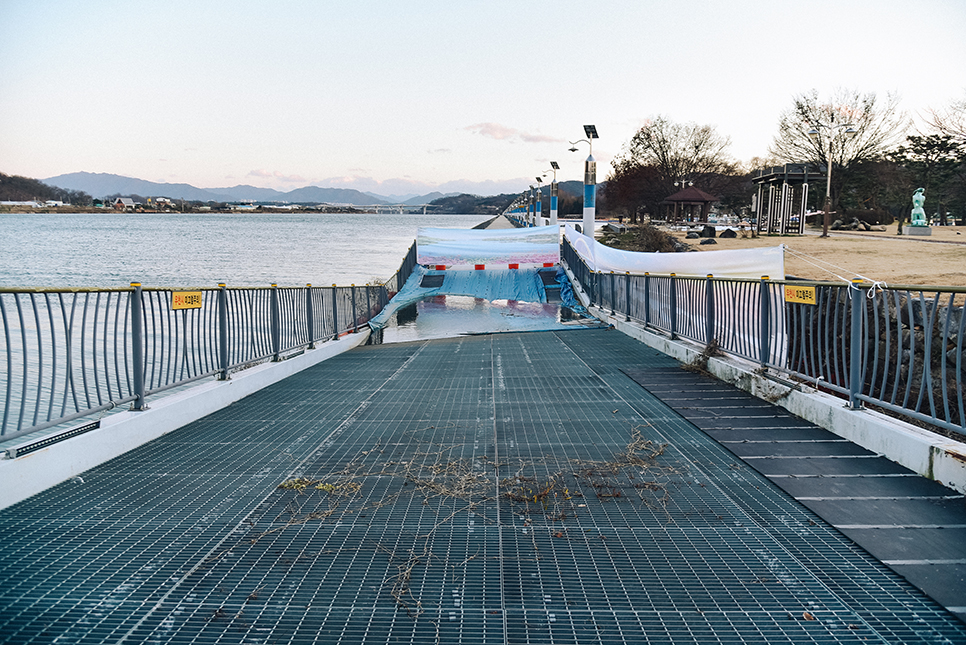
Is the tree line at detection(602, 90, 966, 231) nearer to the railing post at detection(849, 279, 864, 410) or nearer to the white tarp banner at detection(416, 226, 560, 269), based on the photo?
the white tarp banner at detection(416, 226, 560, 269)

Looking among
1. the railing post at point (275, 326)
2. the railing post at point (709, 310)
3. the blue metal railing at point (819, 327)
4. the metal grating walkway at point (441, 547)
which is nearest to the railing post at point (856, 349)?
the blue metal railing at point (819, 327)

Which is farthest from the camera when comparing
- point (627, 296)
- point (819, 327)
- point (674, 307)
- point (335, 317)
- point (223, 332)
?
point (627, 296)

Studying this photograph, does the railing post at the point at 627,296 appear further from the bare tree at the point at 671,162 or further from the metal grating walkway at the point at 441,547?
the bare tree at the point at 671,162

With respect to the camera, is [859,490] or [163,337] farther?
[163,337]

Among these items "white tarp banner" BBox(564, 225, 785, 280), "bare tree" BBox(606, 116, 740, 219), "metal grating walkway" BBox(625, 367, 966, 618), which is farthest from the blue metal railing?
"bare tree" BBox(606, 116, 740, 219)

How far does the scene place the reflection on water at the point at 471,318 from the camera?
17062 millimetres

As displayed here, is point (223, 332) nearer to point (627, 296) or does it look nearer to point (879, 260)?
point (627, 296)

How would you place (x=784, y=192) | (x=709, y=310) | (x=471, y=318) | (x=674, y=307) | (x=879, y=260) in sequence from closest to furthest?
(x=709, y=310) < (x=674, y=307) < (x=471, y=318) < (x=879, y=260) < (x=784, y=192)

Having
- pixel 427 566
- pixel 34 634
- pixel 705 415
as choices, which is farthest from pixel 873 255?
pixel 34 634

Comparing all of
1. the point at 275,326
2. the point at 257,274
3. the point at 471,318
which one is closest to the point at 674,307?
the point at 275,326

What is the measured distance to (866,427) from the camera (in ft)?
16.6

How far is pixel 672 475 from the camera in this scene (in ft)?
15.3

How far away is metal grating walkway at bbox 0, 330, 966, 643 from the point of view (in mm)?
2830

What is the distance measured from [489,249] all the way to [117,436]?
21645mm
